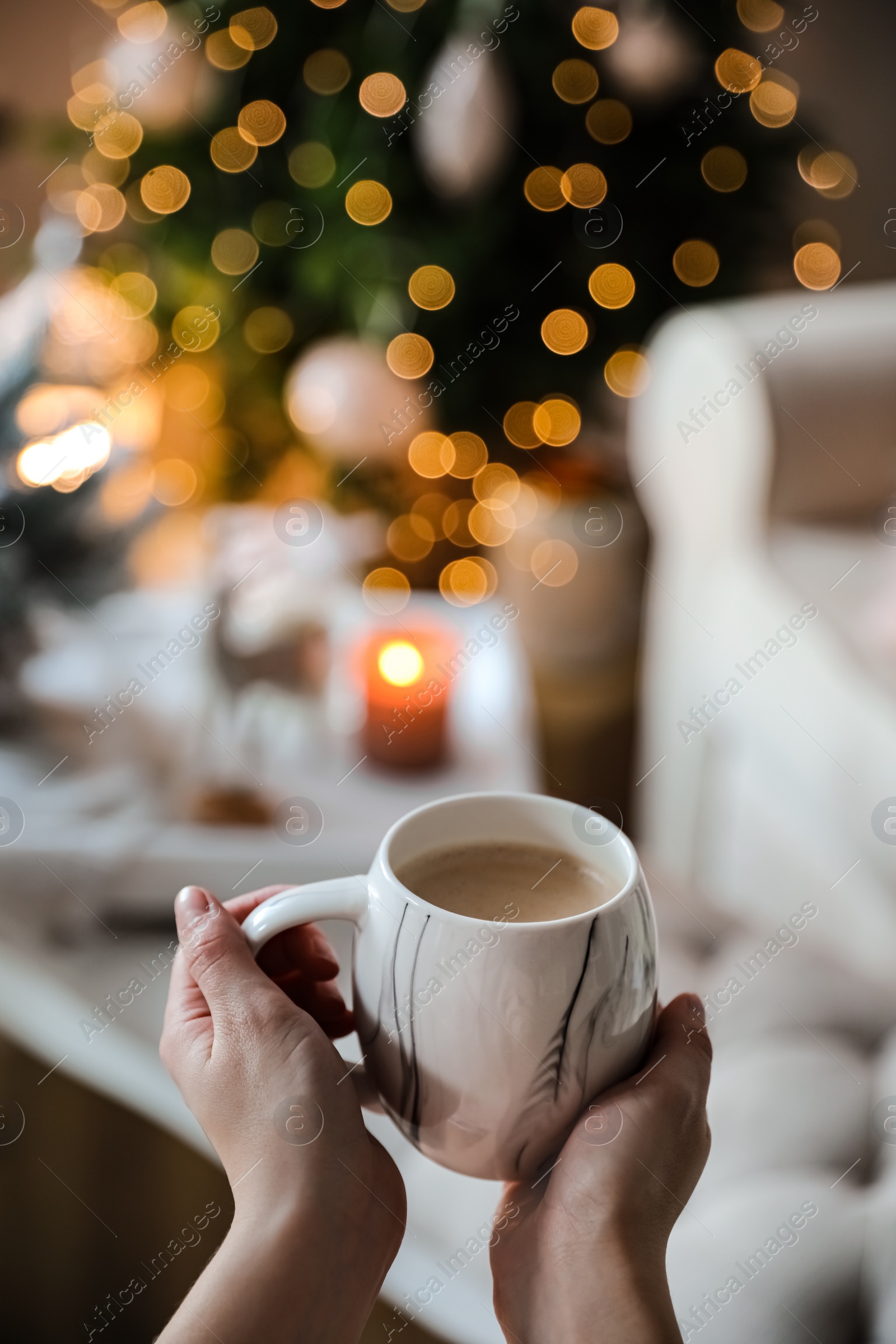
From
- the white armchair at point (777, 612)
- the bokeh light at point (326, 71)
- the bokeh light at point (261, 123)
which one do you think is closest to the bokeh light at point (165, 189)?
the bokeh light at point (261, 123)

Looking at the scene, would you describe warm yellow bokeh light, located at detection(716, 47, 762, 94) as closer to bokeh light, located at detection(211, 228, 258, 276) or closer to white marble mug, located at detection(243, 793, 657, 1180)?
bokeh light, located at detection(211, 228, 258, 276)

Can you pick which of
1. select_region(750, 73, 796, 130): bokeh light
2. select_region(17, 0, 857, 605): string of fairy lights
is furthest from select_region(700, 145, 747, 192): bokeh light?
select_region(750, 73, 796, 130): bokeh light

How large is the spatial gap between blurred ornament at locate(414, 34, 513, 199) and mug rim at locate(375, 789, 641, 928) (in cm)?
112

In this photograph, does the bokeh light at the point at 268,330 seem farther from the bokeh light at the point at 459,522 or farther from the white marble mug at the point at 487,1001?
the white marble mug at the point at 487,1001

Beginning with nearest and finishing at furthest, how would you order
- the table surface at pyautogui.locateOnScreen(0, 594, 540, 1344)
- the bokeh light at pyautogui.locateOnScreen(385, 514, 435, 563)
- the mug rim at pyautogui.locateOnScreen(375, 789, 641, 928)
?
the mug rim at pyautogui.locateOnScreen(375, 789, 641, 928) < the table surface at pyautogui.locateOnScreen(0, 594, 540, 1344) < the bokeh light at pyautogui.locateOnScreen(385, 514, 435, 563)

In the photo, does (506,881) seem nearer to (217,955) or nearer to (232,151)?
(217,955)

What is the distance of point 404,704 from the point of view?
3.57 ft

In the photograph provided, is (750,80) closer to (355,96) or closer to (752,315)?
(752,315)

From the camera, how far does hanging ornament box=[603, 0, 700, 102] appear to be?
1.43 meters

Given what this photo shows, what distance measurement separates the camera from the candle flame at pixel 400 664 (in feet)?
3.62

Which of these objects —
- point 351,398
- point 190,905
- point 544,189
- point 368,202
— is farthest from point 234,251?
point 190,905

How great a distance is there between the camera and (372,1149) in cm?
51

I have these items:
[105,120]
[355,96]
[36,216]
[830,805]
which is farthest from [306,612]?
[36,216]

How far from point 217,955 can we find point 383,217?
4.22ft
